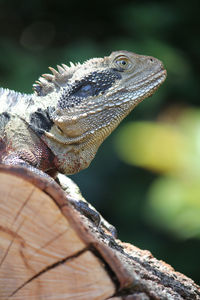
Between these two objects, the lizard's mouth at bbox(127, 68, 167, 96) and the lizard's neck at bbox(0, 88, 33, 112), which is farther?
the lizard's mouth at bbox(127, 68, 167, 96)

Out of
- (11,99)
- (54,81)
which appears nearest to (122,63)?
(54,81)

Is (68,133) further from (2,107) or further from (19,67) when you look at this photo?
(19,67)

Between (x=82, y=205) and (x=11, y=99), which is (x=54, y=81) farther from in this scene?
(x=82, y=205)

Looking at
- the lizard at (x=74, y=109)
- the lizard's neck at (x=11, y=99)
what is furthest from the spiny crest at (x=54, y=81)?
the lizard's neck at (x=11, y=99)

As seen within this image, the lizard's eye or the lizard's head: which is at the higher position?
the lizard's eye

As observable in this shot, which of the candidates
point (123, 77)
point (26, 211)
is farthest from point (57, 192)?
point (123, 77)

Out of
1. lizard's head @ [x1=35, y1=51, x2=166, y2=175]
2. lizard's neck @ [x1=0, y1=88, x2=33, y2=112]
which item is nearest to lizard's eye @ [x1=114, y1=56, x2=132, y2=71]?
lizard's head @ [x1=35, y1=51, x2=166, y2=175]

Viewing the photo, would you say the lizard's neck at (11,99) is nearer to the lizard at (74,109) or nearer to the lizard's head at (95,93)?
the lizard at (74,109)

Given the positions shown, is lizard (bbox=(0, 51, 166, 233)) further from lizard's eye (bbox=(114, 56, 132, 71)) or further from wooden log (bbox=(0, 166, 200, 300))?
wooden log (bbox=(0, 166, 200, 300))
